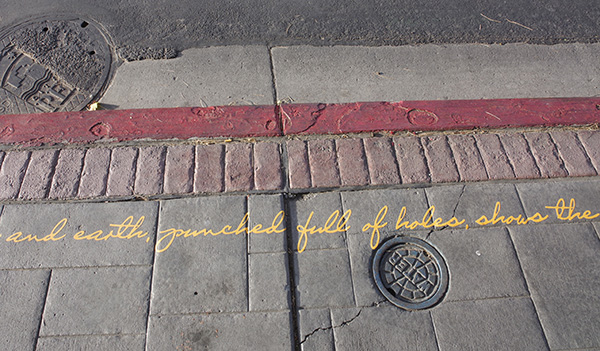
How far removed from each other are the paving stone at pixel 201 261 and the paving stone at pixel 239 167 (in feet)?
0.32

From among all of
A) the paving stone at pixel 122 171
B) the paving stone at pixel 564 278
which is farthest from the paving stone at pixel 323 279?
the paving stone at pixel 122 171

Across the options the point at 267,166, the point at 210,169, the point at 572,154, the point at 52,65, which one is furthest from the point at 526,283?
the point at 52,65

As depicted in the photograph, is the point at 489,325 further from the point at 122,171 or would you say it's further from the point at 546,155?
the point at 122,171

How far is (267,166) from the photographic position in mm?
3152

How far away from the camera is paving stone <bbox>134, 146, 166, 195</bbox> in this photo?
3.04 meters

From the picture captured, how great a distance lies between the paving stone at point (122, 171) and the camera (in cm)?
304

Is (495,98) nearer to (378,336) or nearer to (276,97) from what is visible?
(276,97)

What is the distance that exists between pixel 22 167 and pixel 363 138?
8.25 feet

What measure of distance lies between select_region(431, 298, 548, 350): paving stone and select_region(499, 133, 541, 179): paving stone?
0.99m

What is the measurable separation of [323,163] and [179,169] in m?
1.04

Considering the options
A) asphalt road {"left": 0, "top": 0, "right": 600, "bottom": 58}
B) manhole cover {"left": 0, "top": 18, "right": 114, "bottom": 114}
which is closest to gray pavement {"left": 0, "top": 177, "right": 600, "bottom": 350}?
manhole cover {"left": 0, "top": 18, "right": 114, "bottom": 114}

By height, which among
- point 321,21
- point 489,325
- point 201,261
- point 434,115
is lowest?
point 489,325

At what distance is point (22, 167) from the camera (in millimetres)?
3145

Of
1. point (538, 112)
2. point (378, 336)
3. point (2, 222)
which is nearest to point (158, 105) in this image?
point (2, 222)
